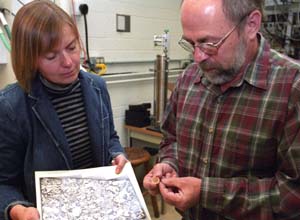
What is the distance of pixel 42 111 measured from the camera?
1.07 m

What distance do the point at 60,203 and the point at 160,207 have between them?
1.91m

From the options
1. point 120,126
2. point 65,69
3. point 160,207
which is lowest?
point 160,207

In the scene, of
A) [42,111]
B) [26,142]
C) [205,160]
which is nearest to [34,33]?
[42,111]

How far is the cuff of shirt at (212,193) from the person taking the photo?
88cm

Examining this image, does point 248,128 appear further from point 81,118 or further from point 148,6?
point 148,6

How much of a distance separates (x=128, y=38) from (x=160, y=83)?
24.3 inches

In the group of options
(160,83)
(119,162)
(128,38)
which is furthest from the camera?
(128,38)

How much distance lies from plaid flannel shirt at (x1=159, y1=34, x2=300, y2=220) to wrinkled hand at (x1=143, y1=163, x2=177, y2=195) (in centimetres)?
8

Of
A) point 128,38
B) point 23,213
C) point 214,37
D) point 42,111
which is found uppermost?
point 214,37

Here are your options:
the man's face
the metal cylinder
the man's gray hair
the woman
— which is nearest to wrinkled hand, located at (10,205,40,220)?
the woman

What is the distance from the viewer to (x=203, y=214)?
1003 millimetres

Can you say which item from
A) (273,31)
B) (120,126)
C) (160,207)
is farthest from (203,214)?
(273,31)

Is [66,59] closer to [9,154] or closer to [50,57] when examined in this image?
[50,57]

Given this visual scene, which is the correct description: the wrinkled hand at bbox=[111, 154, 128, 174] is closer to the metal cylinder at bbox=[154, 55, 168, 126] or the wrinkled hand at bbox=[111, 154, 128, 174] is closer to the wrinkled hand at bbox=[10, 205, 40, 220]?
the wrinkled hand at bbox=[10, 205, 40, 220]
